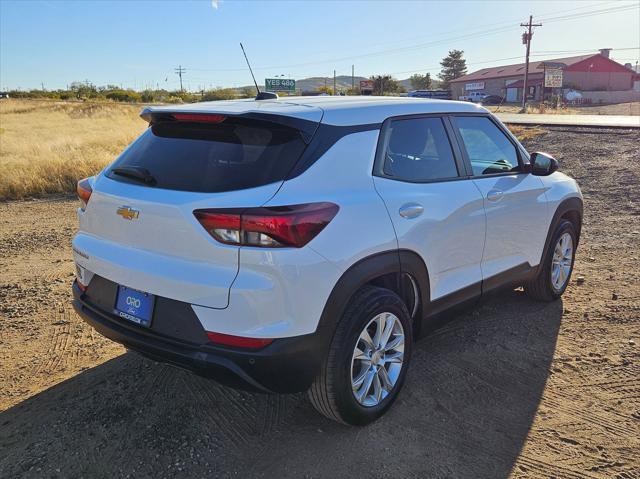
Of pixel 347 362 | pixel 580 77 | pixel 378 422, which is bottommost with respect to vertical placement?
pixel 378 422

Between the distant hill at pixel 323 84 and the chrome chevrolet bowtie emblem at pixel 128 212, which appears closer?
the chrome chevrolet bowtie emblem at pixel 128 212

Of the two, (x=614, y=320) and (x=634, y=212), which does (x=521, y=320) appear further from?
(x=634, y=212)

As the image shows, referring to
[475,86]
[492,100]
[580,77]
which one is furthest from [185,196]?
[475,86]

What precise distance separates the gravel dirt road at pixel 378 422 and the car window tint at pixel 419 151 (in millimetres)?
1018

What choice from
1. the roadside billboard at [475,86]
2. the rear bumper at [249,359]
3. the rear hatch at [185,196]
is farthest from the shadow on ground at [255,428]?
the roadside billboard at [475,86]

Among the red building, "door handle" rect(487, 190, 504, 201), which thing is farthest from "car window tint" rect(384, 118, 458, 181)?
the red building

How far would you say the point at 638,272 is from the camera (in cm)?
564

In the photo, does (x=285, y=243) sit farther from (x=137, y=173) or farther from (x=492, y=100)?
(x=492, y=100)

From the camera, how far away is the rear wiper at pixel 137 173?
9.18 ft

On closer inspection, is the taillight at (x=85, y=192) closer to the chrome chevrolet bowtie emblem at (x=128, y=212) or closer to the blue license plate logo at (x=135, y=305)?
the chrome chevrolet bowtie emblem at (x=128, y=212)

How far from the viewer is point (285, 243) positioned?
2426mm

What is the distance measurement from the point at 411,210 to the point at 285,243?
0.93m

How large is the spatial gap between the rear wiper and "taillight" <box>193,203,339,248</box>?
1.58 feet

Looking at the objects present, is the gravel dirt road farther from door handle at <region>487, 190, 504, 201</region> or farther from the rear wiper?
the rear wiper
